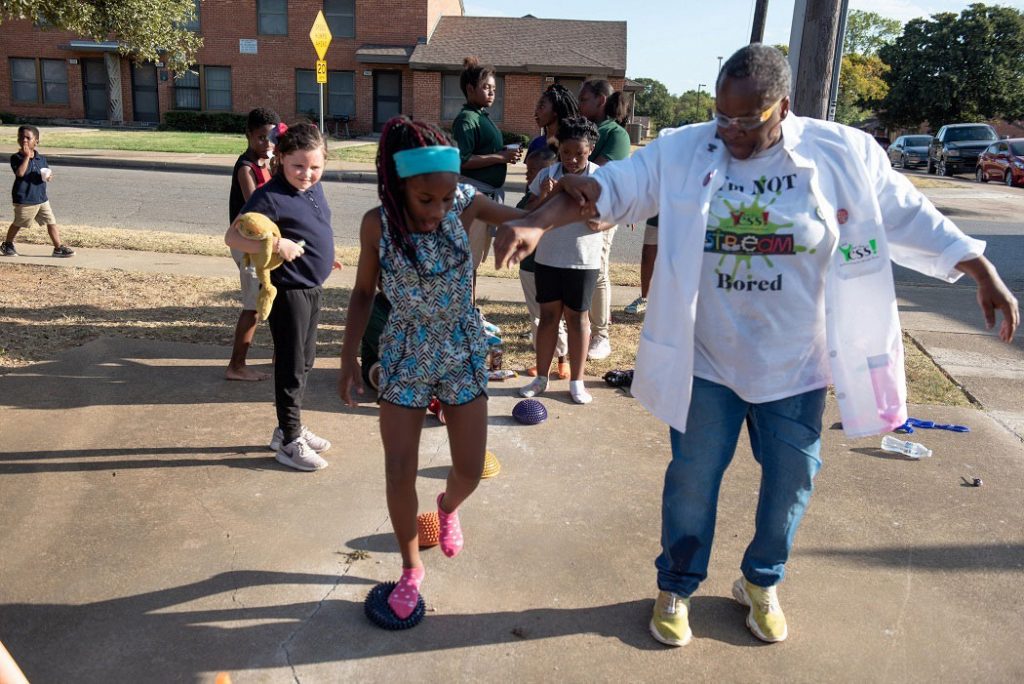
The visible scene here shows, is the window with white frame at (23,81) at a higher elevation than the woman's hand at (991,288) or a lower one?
higher

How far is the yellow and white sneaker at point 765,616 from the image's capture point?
2951 millimetres

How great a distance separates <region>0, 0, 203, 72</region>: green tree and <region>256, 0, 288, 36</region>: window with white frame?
24473 millimetres

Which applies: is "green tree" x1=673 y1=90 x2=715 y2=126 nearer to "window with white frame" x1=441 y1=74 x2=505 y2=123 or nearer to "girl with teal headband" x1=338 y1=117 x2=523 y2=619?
"window with white frame" x1=441 y1=74 x2=505 y2=123

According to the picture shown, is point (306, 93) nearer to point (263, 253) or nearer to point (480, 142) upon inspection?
point (480, 142)

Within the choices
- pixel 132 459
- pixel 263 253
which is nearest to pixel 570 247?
pixel 263 253

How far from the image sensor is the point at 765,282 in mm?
2615

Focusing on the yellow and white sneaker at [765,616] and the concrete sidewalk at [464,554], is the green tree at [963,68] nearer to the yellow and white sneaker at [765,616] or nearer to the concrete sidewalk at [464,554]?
the concrete sidewalk at [464,554]

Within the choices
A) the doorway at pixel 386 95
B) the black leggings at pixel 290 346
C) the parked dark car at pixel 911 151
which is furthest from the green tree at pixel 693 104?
the black leggings at pixel 290 346

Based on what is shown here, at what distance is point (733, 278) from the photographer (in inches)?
104

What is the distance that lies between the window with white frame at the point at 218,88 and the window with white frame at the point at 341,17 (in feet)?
15.5

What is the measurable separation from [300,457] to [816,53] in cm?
479

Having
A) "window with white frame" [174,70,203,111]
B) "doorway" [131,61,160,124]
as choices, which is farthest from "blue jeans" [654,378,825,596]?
"doorway" [131,61,160,124]

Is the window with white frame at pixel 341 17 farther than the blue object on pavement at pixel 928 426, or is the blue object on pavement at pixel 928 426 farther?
the window with white frame at pixel 341 17

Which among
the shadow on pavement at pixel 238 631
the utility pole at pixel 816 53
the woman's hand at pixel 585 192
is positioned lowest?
the shadow on pavement at pixel 238 631
